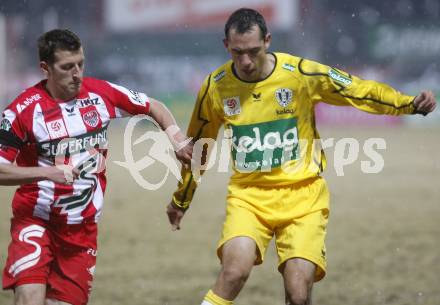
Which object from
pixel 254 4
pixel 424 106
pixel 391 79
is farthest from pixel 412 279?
pixel 254 4

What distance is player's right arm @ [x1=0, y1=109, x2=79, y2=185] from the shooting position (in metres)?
4.61

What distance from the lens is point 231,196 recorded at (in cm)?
538

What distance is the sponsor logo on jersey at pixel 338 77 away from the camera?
17.4ft

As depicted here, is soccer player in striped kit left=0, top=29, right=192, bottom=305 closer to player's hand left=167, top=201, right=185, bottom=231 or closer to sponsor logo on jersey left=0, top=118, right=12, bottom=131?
sponsor logo on jersey left=0, top=118, right=12, bottom=131

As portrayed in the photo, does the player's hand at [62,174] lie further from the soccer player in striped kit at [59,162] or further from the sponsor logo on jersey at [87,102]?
the sponsor logo on jersey at [87,102]

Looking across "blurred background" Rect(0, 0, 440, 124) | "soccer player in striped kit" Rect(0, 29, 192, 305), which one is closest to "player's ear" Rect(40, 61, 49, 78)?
"soccer player in striped kit" Rect(0, 29, 192, 305)

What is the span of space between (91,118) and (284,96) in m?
1.15

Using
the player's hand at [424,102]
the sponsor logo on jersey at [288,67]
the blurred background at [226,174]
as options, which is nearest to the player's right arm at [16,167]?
the sponsor logo on jersey at [288,67]

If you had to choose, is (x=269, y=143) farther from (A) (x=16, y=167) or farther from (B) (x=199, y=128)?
(A) (x=16, y=167)

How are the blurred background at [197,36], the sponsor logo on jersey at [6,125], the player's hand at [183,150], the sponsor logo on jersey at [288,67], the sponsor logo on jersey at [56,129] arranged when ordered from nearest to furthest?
the sponsor logo on jersey at [6,125] → the sponsor logo on jersey at [56,129] → the player's hand at [183,150] → the sponsor logo on jersey at [288,67] → the blurred background at [197,36]

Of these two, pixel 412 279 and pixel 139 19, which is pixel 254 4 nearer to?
pixel 139 19

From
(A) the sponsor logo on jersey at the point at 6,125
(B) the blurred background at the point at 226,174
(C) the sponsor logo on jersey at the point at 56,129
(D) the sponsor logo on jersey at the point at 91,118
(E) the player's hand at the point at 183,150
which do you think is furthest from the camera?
(B) the blurred background at the point at 226,174

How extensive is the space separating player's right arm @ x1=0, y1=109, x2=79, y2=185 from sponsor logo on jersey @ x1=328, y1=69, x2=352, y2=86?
66.3 inches

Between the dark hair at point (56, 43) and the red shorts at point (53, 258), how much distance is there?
95cm
